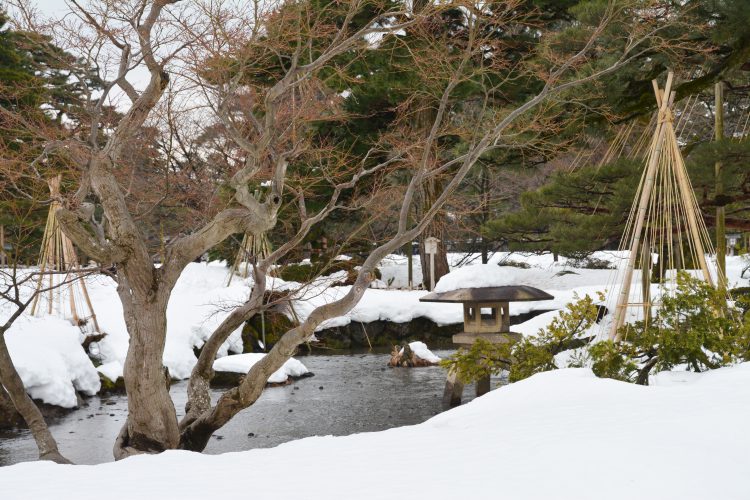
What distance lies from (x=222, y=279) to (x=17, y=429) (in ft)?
33.3

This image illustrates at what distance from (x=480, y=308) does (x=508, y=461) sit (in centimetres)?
593

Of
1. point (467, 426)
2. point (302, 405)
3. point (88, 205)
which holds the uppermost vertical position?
point (88, 205)

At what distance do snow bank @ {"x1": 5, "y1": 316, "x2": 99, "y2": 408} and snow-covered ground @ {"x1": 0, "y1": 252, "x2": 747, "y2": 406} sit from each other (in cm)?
1

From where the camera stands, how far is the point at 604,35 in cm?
849

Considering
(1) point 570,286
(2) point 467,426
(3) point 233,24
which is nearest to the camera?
(2) point 467,426

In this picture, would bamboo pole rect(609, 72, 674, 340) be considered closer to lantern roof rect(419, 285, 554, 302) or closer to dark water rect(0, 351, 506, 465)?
lantern roof rect(419, 285, 554, 302)

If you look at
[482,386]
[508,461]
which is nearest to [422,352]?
[482,386]

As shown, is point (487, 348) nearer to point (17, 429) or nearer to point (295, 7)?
point (295, 7)

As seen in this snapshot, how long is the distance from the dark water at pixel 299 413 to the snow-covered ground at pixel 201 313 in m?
0.66

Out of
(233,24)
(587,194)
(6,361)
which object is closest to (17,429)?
(6,361)

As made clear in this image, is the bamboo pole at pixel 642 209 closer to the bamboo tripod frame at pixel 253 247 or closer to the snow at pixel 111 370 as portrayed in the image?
the bamboo tripod frame at pixel 253 247

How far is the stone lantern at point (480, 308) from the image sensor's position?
9234 mm

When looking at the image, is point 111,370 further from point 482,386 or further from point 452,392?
point 482,386

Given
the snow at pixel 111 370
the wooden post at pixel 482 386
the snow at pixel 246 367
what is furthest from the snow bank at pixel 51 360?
the wooden post at pixel 482 386
